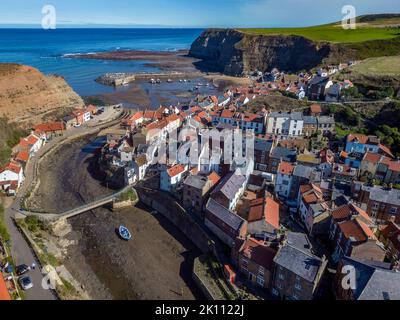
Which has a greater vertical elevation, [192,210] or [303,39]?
[303,39]

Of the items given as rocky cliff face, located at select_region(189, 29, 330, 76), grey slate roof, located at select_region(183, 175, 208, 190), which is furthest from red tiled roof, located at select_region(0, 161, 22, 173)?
rocky cliff face, located at select_region(189, 29, 330, 76)

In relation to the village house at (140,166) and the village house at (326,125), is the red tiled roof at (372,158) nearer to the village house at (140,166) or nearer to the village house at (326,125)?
the village house at (326,125)

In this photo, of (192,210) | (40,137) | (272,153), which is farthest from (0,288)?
(40,137)

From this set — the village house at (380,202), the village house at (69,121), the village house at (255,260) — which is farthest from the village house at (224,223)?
the village house at (69,121)

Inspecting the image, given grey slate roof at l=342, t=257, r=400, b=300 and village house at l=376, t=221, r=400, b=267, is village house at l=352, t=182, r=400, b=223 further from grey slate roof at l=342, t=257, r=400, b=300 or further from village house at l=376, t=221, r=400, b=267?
grey slate roof at l=342, t=257, r=400, b=300

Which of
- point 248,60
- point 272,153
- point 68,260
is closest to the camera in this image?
point 68,260

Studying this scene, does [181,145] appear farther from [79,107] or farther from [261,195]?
[79,107]
